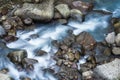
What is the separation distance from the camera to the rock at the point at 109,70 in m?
6.91

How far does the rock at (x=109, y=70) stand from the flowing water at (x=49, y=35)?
56 centimetres

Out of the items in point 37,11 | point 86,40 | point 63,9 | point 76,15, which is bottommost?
point 86,40

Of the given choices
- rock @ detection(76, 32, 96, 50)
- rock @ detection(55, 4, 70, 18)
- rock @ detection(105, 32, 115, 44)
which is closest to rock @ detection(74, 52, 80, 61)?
rock @ detection(76, 32, 96, 50)

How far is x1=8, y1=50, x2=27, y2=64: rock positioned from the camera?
7.23m

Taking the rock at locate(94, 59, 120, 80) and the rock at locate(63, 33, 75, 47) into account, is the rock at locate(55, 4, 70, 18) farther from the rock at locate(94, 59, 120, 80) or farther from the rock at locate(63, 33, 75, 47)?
the rock at locate(94, 59, 120, 80)

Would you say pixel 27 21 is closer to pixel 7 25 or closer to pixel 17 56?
pixel 7 25

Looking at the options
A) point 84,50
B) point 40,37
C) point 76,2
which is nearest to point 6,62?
point 40,37

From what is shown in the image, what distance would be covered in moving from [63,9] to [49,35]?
100 cm

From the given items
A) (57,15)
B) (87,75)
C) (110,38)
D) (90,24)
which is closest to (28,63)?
(87,75)

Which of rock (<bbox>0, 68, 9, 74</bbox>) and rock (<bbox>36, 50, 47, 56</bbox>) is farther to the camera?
rock (<bbox>36, 50, 47, 56</bbox>)

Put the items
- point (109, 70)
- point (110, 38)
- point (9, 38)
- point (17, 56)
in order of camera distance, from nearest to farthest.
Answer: point (109, 70)
point (17, 56)
point (9, 38)
point (110, 38)

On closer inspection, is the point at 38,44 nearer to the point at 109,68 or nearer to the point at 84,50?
the point at 84,50

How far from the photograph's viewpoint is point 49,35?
8422 mm

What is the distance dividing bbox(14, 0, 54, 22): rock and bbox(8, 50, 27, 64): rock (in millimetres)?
1408
